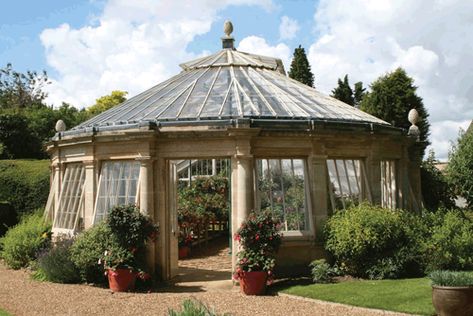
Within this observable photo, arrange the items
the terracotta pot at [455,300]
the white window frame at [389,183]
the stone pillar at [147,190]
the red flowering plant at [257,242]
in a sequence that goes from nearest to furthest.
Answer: the terracotta pot at [455,300]
the red flowering plant at [257,242]
the stone pillar at [147,190]
the white window frame at [389,183]

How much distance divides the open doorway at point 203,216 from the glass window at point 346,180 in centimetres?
364

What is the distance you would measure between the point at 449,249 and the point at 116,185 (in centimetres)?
781

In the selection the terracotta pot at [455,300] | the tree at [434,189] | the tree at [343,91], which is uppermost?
the tree at [343,91]

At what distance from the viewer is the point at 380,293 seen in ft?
A: 33.7

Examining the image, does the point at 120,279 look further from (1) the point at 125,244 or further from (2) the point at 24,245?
(2) the point at 24,245

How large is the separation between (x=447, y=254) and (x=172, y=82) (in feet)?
30.0

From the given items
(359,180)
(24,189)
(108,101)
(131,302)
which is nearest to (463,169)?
(359,180)

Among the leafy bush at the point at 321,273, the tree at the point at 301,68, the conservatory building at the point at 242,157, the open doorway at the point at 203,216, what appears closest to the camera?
the leafy bush at the point at 321,273

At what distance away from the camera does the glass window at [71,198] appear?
15.0 m

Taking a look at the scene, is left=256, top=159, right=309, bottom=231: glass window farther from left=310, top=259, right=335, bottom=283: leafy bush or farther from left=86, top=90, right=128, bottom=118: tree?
left=86, top=90, right=128, bottom=118: tree

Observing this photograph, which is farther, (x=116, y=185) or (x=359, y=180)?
(x=359, y=180)

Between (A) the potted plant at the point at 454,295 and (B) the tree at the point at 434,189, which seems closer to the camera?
(A) the potted plant at the point at 454,295

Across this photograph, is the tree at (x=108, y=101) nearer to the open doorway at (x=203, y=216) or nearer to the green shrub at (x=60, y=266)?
the open doorway at (x=203, y=216)

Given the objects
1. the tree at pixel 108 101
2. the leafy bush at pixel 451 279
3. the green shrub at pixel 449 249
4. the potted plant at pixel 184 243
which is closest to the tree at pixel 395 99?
the potted plant at pixel 184 243
